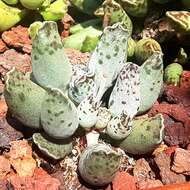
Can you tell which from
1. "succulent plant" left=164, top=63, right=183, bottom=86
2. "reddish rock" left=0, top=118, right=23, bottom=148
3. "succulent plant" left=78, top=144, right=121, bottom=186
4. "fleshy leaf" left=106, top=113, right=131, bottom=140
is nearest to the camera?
"succulent plant" left=78, top=144, right=121, bottom=186

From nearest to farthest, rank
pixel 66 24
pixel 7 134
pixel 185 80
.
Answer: pixel 7 134 → pixel 185 80 → pixel 66 24

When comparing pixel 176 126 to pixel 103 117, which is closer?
pixel 103 117

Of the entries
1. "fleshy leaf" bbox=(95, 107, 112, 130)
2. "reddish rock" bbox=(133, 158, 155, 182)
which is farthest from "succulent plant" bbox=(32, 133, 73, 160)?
"reddish rock" bbox=(133, 158, 155, 182)

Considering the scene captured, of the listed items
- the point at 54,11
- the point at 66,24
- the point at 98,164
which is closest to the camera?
the point at 98,164

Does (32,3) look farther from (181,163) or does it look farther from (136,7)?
(181,163)

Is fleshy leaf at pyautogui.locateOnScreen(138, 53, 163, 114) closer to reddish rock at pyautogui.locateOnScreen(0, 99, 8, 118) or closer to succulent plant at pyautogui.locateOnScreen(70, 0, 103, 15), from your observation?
reddish rock at pyautogui.locateOnScreen(0, 99, 8, 118)

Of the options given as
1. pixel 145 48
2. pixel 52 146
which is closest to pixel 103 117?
pixel 52 146

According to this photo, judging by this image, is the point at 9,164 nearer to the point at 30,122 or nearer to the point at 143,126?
the point at 30,122
